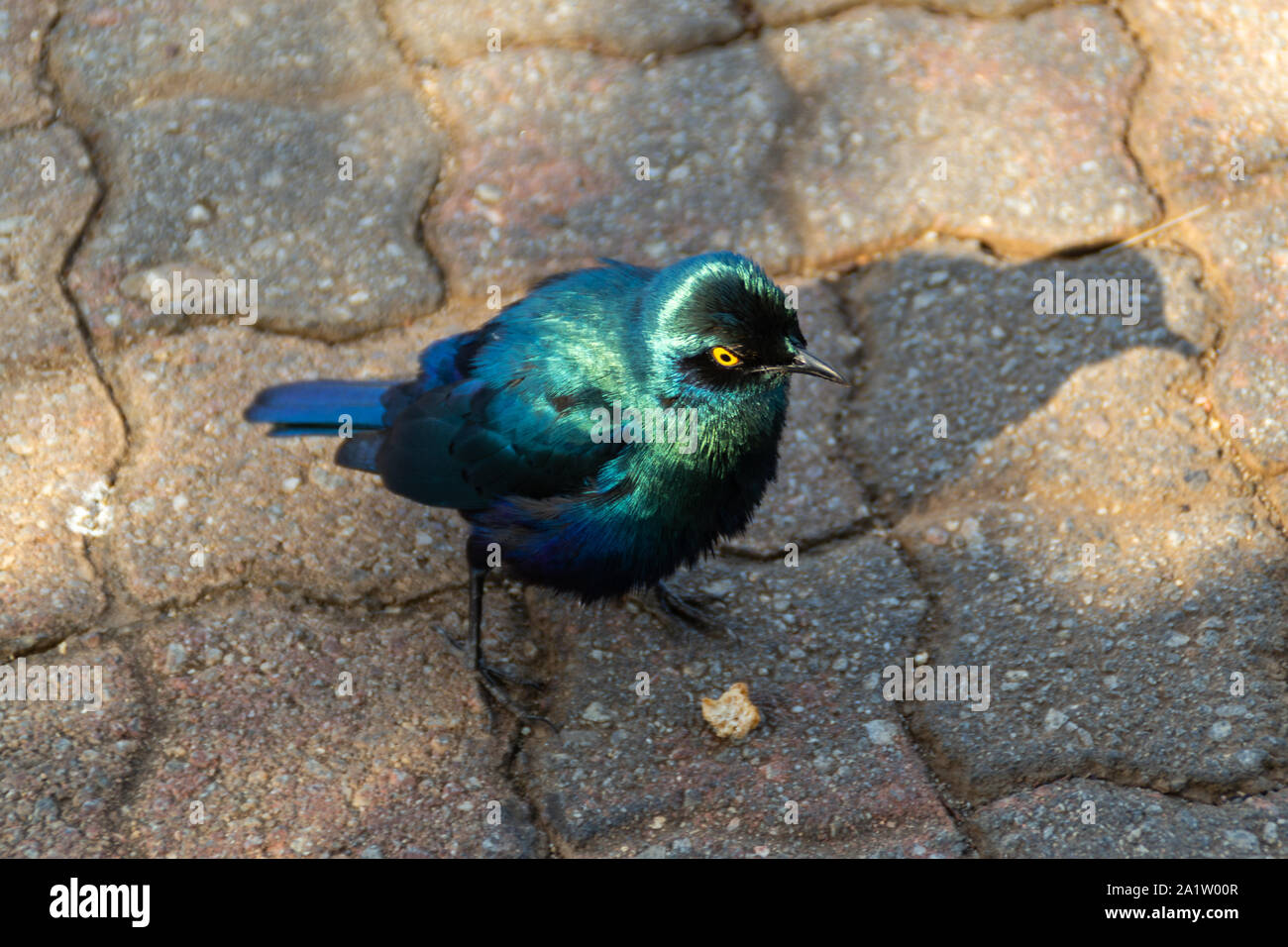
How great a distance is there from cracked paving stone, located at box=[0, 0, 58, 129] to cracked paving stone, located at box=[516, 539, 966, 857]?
7.93ft

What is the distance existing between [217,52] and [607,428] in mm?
2482

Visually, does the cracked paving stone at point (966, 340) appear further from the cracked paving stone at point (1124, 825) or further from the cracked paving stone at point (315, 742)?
the cracked paving stone at point (315, 742)

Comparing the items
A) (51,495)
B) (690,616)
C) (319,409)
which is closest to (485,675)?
(690,616)

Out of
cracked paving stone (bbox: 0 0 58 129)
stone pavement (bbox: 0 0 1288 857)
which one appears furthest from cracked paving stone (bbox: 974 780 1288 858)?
cracked paving stone (bbox: 0 0 58 129)

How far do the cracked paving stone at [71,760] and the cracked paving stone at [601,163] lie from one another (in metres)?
1.61

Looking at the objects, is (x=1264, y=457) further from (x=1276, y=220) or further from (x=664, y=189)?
(x=664, y=189)

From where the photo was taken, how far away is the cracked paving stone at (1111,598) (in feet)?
9.67

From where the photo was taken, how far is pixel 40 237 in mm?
3973

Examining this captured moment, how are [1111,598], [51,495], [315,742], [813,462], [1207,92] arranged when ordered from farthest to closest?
[1207,92], [813,462], [51,495], [1111,598], [315,742]
